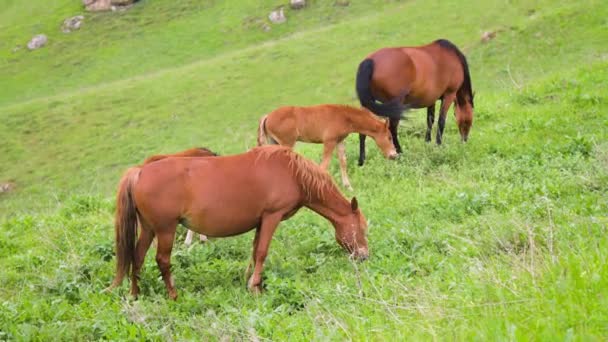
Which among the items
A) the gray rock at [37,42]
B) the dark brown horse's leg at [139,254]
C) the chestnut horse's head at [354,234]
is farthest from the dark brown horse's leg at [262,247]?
the gray rock at [37,42]

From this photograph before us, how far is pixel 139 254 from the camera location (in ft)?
22.0

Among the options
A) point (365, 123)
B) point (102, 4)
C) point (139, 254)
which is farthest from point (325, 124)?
point (102, 4)

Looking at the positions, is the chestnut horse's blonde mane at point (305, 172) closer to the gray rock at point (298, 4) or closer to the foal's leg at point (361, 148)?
the foal's leg at point (361, 148)

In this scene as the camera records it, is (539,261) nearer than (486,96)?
Yes

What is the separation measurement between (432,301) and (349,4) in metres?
37.7

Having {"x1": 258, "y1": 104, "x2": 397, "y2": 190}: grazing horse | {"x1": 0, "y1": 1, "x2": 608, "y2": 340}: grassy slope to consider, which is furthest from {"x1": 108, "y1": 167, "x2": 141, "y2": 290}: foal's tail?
{"x1": 258, "y1": 104, "x2": 397, "y2": 190}: grazing horse

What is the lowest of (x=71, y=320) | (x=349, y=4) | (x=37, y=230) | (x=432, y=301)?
(x=349, y=4)

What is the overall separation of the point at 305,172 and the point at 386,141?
4.46 meters

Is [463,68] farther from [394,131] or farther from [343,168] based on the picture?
[343,168]

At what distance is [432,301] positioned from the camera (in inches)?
162

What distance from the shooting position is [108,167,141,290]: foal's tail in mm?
6551

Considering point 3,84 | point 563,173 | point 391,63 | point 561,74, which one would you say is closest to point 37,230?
point 391,63

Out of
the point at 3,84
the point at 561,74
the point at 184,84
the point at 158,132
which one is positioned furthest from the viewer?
the point at 3,84

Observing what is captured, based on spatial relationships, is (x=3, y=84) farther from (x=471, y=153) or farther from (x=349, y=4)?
(x=471, y=153)
